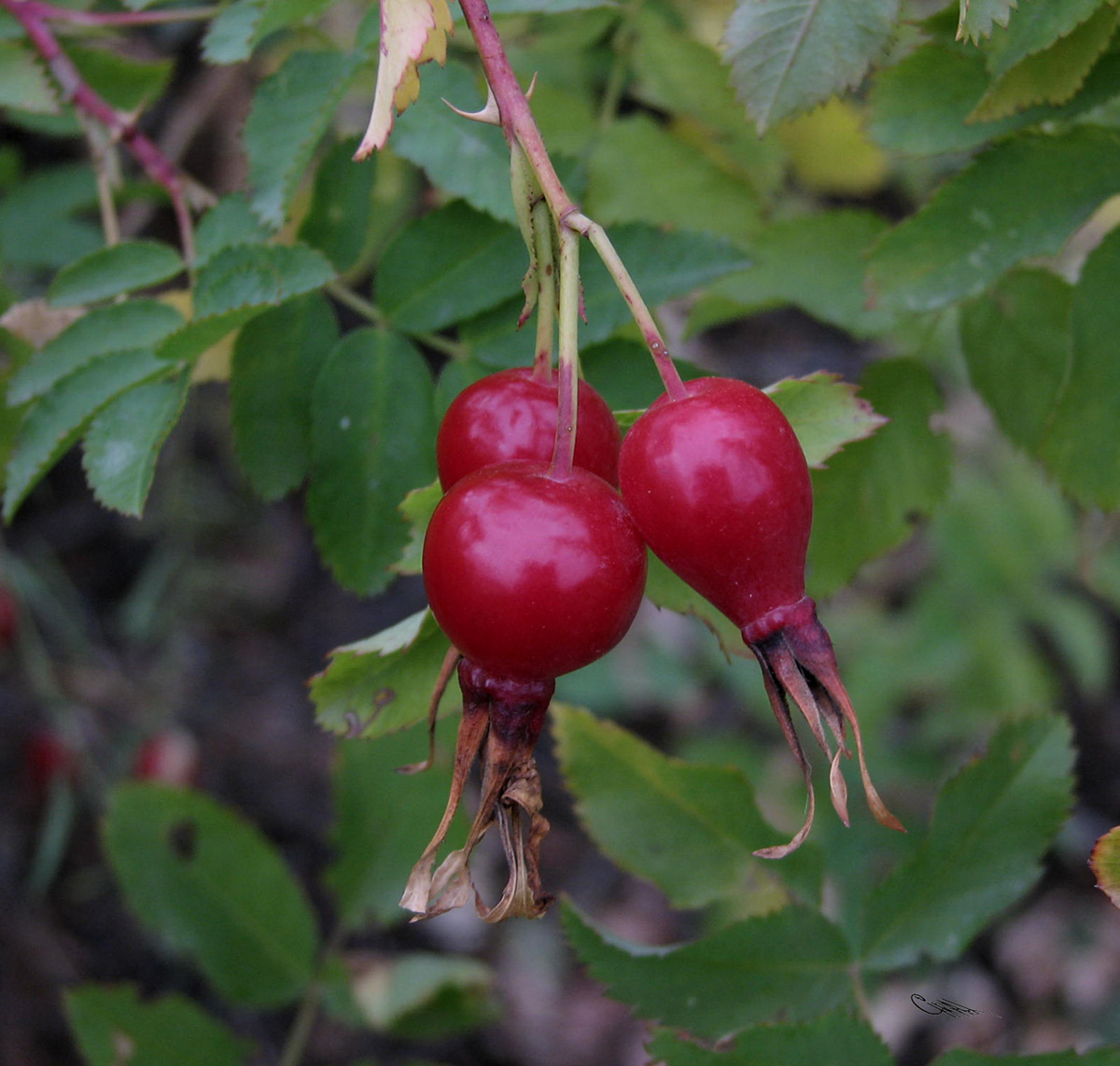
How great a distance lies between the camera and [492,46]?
0.81 meters

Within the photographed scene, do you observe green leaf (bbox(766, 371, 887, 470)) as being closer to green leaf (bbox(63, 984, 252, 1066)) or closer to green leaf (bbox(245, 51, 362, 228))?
green leaf (bbox(245, 51, 362, 228))

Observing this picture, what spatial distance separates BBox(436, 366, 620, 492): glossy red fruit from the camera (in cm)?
86

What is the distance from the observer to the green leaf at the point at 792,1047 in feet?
3.34

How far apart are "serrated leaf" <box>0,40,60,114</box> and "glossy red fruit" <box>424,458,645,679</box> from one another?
3.19 feet

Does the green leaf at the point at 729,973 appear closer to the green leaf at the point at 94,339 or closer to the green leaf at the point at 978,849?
the green leaf at the point at 978,849

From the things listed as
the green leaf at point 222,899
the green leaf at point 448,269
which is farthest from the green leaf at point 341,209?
the green leaf at point 222,899

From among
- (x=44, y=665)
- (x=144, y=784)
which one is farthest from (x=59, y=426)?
(x=44, y=665)

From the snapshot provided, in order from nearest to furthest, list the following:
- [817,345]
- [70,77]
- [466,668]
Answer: [466,668], [70,77], [817,345]

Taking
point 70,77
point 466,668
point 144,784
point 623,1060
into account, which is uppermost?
point 70,77

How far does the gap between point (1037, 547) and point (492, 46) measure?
240cm

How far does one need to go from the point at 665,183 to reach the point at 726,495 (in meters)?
0.93

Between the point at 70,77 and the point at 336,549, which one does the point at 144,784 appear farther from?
the point at 70,77

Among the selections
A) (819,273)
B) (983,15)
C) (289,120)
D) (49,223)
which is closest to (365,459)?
(289,120)

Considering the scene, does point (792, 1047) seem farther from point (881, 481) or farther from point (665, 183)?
point (665, 183)
